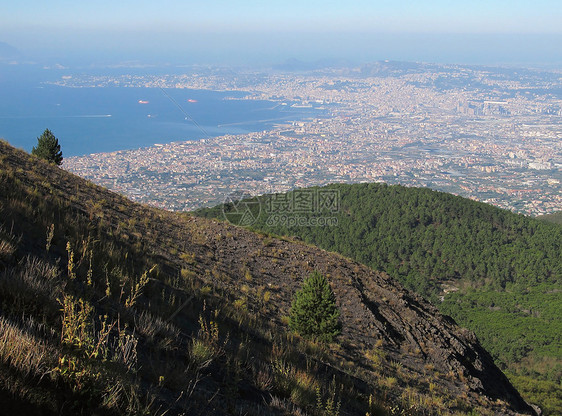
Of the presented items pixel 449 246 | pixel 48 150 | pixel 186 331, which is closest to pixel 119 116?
pixel 449 246

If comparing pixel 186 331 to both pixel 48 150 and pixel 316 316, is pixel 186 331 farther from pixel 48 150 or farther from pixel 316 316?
pixel 48 150

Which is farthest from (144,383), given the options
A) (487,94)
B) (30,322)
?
(487,94)

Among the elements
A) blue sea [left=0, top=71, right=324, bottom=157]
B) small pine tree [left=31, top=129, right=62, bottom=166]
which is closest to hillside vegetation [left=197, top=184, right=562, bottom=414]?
small pine tree [left=31, top=129, right=62, bottom=166]

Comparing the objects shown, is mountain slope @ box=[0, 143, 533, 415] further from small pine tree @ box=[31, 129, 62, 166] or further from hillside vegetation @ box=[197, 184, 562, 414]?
hillside vegetation @ box=[197, 184, 562, 414]

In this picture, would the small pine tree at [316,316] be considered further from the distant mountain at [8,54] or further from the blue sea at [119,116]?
the distant mountain at [8,54]

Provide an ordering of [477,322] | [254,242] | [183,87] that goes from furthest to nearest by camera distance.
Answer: [183,87], [477,322], [254,242]

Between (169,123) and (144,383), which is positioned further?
(169,123)

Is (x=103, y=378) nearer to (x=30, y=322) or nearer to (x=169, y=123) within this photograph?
(x=30, y=322)
